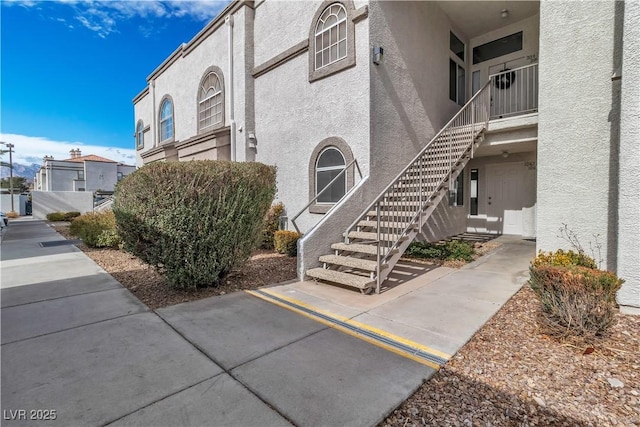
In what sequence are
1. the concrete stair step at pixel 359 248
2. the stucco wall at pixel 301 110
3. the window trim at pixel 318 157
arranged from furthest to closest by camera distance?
the window trim at pixel 318 157 < the stucco wall at pixel 301 110 < the concrete stair step at pixel 359 248

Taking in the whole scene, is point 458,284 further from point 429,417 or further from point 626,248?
point 429,417

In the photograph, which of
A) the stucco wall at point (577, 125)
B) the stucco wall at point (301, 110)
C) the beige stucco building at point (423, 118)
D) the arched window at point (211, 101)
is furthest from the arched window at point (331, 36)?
the arched window at point (211, 101)

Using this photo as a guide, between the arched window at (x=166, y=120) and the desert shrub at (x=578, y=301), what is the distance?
17.4 metres

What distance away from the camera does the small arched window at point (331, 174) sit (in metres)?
8.25

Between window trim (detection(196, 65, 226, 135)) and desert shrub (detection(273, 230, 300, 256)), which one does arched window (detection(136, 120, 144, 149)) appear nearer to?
window trim (detection(196, 65, 226, 135))

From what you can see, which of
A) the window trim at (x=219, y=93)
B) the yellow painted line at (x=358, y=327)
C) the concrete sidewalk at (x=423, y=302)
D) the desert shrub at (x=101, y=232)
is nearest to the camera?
the yellow painted line at (x=358, y=327)

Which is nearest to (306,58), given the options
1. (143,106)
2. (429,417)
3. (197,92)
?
(197,92)

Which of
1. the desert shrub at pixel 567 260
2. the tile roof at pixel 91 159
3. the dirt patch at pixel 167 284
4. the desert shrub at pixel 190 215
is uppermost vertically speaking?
the tile roof at pixel 91 159

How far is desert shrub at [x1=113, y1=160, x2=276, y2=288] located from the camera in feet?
15.9

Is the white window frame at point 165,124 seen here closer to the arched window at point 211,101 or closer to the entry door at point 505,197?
the arched window at point 211,101

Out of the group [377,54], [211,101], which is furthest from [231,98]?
[377,54]

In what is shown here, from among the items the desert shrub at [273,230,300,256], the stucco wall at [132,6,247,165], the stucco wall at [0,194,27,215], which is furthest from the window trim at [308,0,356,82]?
the stucco wall at [0,194,27,215]

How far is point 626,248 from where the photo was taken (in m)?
4.33

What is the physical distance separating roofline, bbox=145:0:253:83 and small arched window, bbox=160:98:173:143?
6.04 ft
